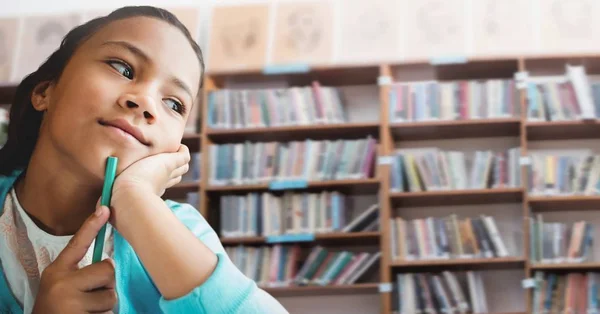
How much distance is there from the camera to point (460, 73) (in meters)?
3.74

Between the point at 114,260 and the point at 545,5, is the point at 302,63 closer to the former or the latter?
the point at 545,5

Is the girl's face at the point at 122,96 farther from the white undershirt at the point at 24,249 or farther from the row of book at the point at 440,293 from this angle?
the row of book at the point at 440,293

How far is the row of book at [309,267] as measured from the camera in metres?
3.55

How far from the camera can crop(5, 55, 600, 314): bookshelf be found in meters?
3.46

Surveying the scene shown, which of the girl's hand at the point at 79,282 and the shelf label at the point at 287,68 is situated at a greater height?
the girl's hand at the point at 79,282

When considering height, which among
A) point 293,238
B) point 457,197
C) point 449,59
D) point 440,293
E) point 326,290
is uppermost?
point 449,59

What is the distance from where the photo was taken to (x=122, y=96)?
0.68 meters

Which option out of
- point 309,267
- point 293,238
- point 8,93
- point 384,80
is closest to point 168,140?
point 8,93

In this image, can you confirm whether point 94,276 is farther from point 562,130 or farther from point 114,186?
point 562,130

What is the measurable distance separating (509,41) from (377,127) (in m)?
0.83

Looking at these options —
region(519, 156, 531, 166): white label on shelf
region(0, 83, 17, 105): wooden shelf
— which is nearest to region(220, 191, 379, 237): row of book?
region(519, 156, 531, 166): white label on shelf

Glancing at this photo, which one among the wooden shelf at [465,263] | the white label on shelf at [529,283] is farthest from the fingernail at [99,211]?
the white label on shelf at [529,283]

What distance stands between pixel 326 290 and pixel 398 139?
36.0 inches

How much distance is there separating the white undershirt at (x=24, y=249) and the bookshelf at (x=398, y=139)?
8.96 ft
